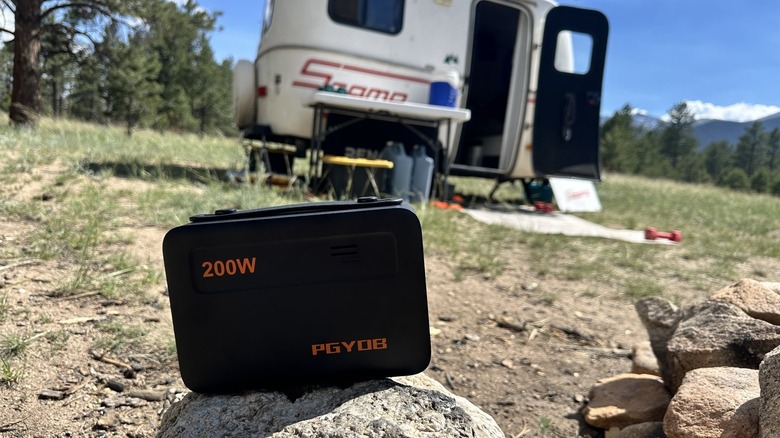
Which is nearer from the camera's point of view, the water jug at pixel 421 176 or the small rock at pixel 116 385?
the small rock at pixel 116 385

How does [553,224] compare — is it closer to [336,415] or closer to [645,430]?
[645,430]

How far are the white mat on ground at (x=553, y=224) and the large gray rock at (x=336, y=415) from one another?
401 centimetres

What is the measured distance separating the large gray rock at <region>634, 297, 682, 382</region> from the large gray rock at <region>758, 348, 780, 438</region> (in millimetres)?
708

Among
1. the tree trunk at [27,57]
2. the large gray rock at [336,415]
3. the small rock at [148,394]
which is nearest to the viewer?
the large gray rock at [336,415]

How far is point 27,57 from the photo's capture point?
9719mm

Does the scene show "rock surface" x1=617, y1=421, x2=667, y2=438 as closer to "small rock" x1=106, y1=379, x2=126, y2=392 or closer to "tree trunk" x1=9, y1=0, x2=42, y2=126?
"small rock" x1=106, y1=379, x2=126, y2=392

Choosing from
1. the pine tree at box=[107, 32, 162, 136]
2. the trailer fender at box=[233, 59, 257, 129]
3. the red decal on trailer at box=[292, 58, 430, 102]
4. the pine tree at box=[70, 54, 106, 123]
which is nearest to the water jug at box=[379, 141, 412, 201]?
the red decal on trailer at box=[292, 58, 430, 102]

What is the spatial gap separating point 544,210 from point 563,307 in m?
4.16

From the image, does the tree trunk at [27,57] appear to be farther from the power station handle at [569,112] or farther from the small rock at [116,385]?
the small rock at [116,385]

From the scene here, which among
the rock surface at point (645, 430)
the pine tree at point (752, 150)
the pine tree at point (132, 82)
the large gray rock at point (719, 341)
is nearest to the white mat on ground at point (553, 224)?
the large gray rock at point (719, 341)

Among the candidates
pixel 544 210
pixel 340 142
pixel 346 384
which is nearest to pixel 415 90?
pixel 340 142

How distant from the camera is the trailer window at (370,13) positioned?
533cm

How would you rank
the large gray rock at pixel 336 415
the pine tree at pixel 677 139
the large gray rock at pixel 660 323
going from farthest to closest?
the pine tree at pixel 677 139 → the large gray rock at pixel 660 323 → the large gray rock at pixel 336 415

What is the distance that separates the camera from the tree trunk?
9648 mm
